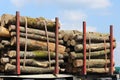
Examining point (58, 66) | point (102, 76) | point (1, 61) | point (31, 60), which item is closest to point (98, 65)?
point (102, 76)

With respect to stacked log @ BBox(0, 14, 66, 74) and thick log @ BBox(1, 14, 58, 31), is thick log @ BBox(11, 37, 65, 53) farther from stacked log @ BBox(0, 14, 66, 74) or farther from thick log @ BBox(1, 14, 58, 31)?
thick log @ BBox(1, 14, 58, 31)

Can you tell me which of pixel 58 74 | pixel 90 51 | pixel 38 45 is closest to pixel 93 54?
pixel 90 51

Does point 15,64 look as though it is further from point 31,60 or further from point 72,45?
point 72,45

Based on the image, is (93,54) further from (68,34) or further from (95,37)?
(68,34)

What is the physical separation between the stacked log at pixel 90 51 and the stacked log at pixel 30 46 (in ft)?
1.36

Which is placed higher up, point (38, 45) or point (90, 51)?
point (38, 45)

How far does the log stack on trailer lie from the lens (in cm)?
1608

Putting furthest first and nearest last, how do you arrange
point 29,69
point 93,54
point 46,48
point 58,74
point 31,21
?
point 93,54 < point 58,74 < point 46,48 < point 31,21 < point 29,69

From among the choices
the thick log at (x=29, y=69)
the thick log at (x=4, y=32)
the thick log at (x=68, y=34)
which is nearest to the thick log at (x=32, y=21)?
the thick log at (x=4, y=32)

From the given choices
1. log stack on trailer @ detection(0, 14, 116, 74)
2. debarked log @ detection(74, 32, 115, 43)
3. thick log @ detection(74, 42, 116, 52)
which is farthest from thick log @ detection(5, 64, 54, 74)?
debarked log @ detection(74, 32, 115, 43)

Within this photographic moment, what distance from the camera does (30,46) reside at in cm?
1656

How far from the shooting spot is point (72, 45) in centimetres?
1802

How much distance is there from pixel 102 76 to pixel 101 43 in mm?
1357

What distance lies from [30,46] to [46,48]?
0.75m
